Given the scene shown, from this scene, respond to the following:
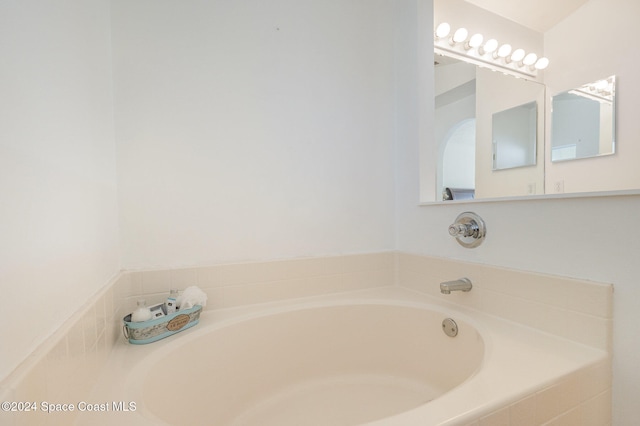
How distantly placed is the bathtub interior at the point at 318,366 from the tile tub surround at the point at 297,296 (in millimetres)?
152

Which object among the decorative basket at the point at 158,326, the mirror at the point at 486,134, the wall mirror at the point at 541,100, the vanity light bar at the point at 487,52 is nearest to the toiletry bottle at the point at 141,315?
the decorative basket at the point at 158,326

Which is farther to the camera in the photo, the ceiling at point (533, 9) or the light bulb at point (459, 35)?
the ceiling at point (533, 9)

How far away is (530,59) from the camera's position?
185 centimetres

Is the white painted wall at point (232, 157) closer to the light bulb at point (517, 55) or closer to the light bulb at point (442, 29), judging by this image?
the light bulb at point (442, 29)

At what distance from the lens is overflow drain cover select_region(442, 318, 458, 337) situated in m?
1.00

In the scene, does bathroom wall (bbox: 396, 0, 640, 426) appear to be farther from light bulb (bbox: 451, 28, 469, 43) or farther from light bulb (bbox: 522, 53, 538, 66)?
light bulb (bbox: 522, 53, 538, 66)

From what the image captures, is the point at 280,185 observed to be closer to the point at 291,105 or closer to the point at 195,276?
the point at 291,105

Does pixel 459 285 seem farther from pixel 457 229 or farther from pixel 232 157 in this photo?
pixel 232 157

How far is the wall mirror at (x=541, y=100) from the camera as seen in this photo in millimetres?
1530

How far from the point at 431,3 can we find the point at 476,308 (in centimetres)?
151

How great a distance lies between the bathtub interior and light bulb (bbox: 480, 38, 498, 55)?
1.70 meters

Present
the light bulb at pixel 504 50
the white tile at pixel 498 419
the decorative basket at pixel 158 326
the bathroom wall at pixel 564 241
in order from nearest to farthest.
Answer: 1. the white tile at pixel 498 419
2. the bathroom wall at pixel 564 241
3. the decorative basket at pixel 158 326
4. the light bulb at pixel 504 50

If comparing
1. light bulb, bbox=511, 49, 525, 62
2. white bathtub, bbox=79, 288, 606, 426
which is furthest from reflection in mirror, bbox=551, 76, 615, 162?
white bathtub, bbox=79, 288, 606, 426

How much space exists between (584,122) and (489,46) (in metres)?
0.76
